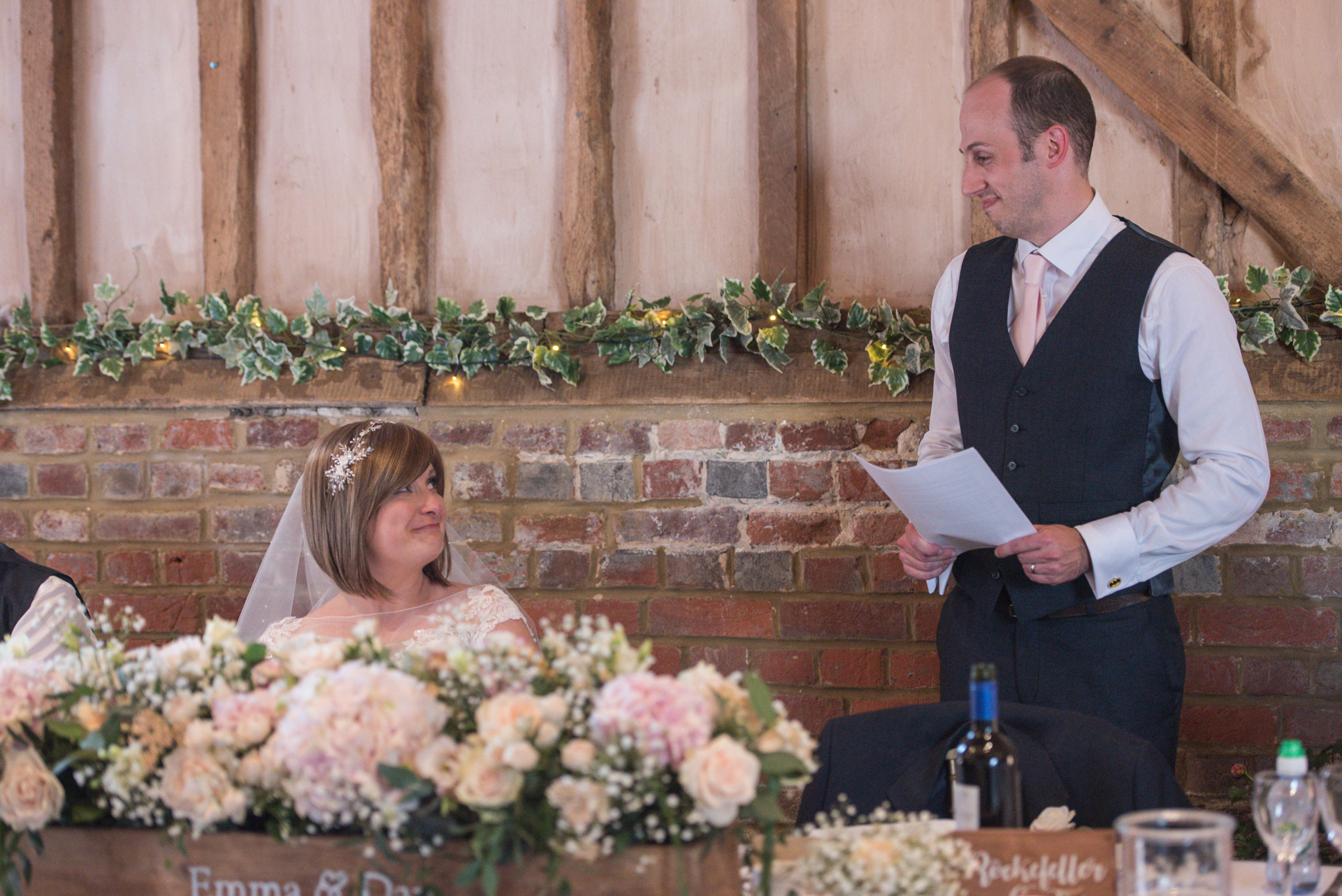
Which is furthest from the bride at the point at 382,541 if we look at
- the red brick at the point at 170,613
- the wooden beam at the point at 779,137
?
the wooden beam at the point at 779,137

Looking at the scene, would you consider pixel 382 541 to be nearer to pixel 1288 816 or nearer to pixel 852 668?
pixel 852 668

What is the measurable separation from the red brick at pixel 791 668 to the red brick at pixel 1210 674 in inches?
29.7

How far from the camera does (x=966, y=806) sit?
1.20m

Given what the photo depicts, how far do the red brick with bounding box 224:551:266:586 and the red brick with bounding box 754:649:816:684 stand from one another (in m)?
1.23

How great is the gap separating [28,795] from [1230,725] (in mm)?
2151

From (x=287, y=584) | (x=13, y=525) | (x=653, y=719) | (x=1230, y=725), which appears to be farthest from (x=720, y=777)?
(x=13, y=525)

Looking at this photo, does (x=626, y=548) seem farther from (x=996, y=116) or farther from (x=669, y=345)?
(x=996, y=116)

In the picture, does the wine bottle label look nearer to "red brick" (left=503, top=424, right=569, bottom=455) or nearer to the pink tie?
the pink tie

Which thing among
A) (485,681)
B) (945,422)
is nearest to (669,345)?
(945,422)

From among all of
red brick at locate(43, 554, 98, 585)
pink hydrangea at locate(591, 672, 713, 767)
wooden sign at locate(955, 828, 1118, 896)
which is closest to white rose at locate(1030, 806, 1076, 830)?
wooden sign at locate(955, 828, 1118, 896)

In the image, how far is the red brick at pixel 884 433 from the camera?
2.48 meters

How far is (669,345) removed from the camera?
2.53 m

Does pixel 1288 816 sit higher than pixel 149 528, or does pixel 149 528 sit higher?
pixel 149 528

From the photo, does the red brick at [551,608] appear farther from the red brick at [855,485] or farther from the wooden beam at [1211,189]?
the wooden beam at [1211,189]
